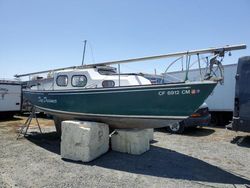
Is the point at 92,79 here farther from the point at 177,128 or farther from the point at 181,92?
the point at 177,128

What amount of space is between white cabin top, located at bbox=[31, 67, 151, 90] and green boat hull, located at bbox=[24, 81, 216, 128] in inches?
16.4

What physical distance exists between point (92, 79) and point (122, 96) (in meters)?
1.50

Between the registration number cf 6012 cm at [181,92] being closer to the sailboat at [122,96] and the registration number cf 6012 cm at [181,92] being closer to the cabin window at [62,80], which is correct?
the sailboat at [122,96]

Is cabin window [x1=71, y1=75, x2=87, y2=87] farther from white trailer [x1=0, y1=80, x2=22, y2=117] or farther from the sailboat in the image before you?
white trailer [x1=0, y1=80, x2=22, y2=117]

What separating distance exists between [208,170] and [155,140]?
137 inches

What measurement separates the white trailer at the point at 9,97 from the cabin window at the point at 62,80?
7177 mm

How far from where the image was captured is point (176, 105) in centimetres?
657

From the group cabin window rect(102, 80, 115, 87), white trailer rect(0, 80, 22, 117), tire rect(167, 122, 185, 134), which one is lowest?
tire rect(167, 122, 185, 134)

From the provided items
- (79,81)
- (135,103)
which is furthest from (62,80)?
(135,103)

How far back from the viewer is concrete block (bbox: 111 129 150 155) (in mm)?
7488

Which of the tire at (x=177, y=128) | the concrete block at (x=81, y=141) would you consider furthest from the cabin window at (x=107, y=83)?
the tire at (x=177, y=128)

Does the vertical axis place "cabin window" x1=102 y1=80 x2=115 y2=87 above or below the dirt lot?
above

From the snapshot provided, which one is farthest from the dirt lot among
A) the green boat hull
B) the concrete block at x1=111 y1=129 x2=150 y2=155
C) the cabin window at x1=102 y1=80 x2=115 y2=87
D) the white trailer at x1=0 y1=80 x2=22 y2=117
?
the white trailer at x1=0 y1=80 x2=22 y2=117

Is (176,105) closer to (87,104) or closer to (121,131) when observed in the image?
(121,131)
